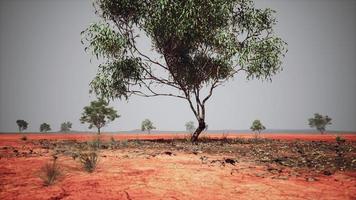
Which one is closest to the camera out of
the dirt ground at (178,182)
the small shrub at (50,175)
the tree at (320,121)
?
the dirt ground at (178,182)

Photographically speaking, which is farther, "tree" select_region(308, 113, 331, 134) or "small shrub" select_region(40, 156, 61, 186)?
"tree" select_region(308, 113, 331, 134)

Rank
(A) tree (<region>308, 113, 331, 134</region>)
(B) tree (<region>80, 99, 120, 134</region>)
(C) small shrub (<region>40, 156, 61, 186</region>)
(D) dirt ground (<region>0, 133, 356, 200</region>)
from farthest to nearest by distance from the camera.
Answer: (A) tree (<region>308, 113, 331, 134</region>) → (B) tree (<region>80, 99, 120, 134</region>) → (C) small shrub (<region>40, 156, 61, 186</region>) → (D) dirt ground (<region>0, 133, 356, 200</region>)

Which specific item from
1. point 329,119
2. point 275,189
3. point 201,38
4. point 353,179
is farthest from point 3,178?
point 329,119

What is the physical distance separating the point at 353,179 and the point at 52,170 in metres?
8.45

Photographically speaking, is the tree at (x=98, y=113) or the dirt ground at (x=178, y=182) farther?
the tree at (x=98, y=113)

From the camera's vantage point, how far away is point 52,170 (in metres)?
7.79

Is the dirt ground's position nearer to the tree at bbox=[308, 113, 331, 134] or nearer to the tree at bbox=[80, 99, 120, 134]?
the tree at bbox=[80, 99, 120, 134]

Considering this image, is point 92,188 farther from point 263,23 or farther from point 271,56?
point 263,23

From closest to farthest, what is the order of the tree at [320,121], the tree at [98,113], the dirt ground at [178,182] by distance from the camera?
the dirt ground at [178,182], the tree at [98,113], the tree at [320,121]

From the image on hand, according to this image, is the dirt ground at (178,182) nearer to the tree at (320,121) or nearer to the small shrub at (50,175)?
the small shrub at (50,175)

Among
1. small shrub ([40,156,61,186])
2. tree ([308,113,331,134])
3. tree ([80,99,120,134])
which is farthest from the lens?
tree ([308,113,331,134])

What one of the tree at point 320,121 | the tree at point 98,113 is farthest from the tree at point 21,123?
the tree at point 320,121

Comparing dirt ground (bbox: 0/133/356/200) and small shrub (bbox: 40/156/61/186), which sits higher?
small shrub (bbox: 40/156/61/186)

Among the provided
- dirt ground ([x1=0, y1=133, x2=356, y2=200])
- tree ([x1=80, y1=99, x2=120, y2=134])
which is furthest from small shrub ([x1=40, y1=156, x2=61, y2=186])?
tree ([x1=80, y1=99, x2=120, y2=134])
